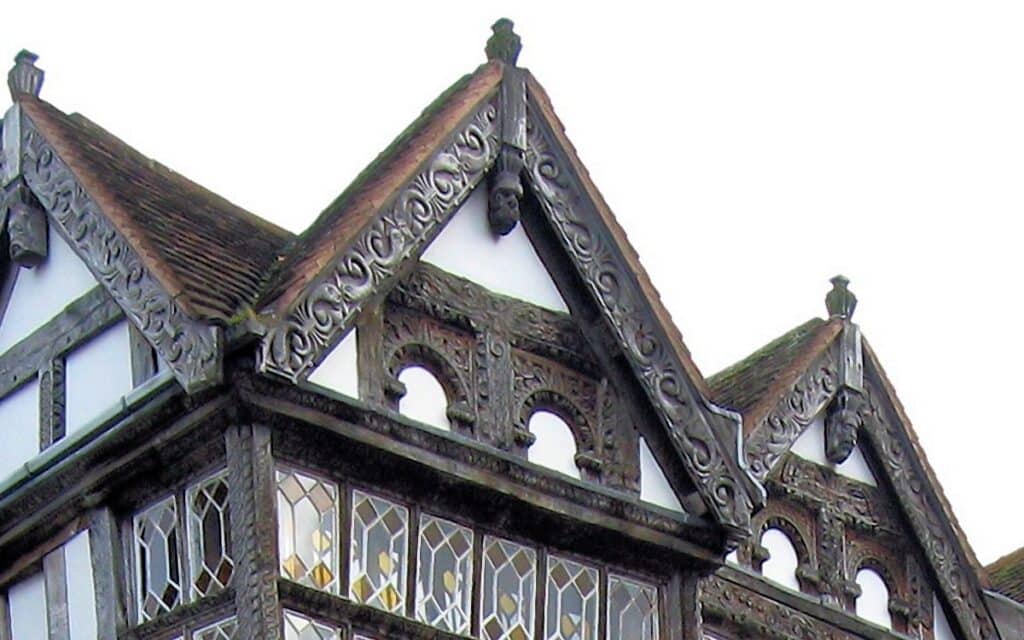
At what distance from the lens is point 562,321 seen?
2044 cm

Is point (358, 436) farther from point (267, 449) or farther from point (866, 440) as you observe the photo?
point (866, 440)

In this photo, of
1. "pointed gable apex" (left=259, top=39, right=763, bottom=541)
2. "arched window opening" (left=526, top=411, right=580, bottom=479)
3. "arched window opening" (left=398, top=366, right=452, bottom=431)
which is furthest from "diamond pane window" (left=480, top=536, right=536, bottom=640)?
"pointed gable apex" (left=259, top=39, right=763, bottom=541)

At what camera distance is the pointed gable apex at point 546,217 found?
19.5 m

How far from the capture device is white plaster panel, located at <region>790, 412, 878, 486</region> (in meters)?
22.5

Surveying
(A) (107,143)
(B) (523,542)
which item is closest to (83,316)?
(A) (107,143)

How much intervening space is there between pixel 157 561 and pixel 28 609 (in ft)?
4.74

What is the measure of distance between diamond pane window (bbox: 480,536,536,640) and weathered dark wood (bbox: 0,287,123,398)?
9.13 feet

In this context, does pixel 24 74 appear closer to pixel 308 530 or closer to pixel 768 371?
pixel 308 530

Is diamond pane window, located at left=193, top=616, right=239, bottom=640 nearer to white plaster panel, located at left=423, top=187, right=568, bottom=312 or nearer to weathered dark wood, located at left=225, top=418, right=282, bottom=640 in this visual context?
weathered dark wood, located at left=225, top=418, right=282, bottom=640

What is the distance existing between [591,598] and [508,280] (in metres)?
2.14

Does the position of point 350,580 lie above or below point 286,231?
below

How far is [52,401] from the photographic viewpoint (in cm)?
1973

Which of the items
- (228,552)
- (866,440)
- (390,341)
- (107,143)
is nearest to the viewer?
(228,552)

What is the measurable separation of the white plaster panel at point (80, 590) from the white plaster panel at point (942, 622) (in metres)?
6.82
